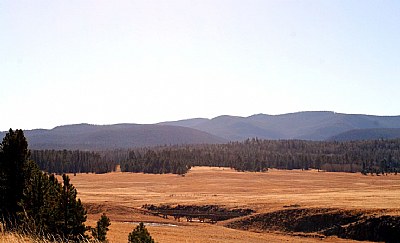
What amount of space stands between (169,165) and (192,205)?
96.3 metres

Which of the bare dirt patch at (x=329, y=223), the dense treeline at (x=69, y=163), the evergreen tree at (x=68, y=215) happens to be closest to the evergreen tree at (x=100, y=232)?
the evergreen tree at (x=68, y=215)

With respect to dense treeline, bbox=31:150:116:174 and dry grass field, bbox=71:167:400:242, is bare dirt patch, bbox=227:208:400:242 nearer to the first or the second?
dry grass field, bbox=71:167:400:242

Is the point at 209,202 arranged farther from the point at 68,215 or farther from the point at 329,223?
the point at 68,215

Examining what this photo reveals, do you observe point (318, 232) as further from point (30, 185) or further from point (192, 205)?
point (30, 185)

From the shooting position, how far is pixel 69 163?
555ft

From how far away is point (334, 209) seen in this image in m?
55.1

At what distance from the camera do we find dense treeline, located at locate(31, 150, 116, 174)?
162750 millimetres

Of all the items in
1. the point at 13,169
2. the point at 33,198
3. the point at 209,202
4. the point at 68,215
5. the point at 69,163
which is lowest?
the point at 209,202

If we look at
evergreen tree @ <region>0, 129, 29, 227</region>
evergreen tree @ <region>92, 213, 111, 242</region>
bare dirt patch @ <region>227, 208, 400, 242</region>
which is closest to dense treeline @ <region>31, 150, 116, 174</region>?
bare dirt patch @ <region>227, 208, 400, 242</region>

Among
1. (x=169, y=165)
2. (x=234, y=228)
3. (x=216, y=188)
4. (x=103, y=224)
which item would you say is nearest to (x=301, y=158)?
(x=169, y=165)

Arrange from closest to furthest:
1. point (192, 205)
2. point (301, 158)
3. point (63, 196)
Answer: point (63, 196), point (192, 205), point (301, 158)

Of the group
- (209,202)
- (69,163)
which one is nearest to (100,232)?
(209,202)

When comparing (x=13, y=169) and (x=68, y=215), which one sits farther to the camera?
(x=13, y=169)

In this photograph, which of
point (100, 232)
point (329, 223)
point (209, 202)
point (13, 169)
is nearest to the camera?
point (13, 169)
